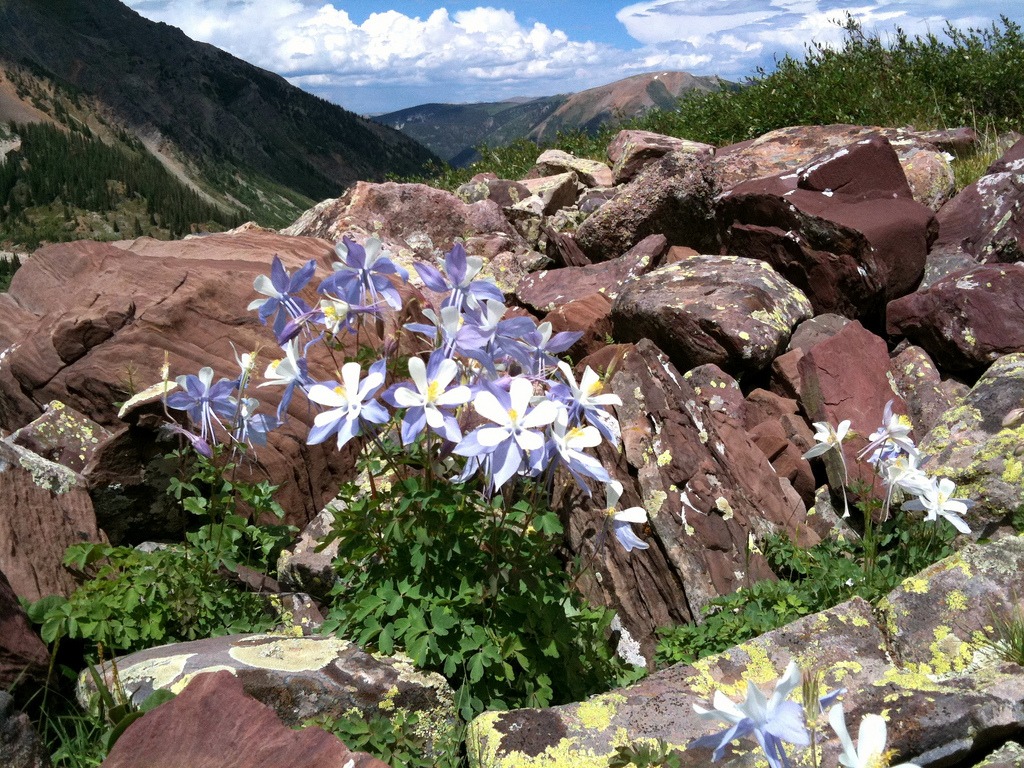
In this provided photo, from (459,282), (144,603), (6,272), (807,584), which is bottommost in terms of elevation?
(807,584)

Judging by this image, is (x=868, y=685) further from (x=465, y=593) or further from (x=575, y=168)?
(x=575, y=168)

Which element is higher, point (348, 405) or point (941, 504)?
point (348, 405)

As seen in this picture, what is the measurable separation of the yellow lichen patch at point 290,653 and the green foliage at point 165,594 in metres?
0.53

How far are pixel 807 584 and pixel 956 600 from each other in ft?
2.48

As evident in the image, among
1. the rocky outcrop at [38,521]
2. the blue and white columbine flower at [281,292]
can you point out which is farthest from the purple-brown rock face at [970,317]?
the rocky outcrop at [38,521]

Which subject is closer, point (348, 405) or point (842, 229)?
point (348, 405)

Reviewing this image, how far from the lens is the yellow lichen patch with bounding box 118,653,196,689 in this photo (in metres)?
3.25

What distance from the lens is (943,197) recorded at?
Answer: 943cm

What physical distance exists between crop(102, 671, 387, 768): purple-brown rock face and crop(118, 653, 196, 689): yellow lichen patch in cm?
82

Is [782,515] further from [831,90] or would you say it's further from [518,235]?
[831,90]

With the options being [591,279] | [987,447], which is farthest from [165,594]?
[591,279]

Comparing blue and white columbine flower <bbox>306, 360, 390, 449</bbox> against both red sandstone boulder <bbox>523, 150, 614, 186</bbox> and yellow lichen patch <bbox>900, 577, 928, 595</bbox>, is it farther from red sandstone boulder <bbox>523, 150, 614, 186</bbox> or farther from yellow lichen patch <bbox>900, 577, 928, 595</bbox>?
red sandstone boulder <bbox>523, 150, 614, 186</bbox>

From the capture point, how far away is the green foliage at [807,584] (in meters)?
3.98

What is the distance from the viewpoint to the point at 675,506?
4.75m
